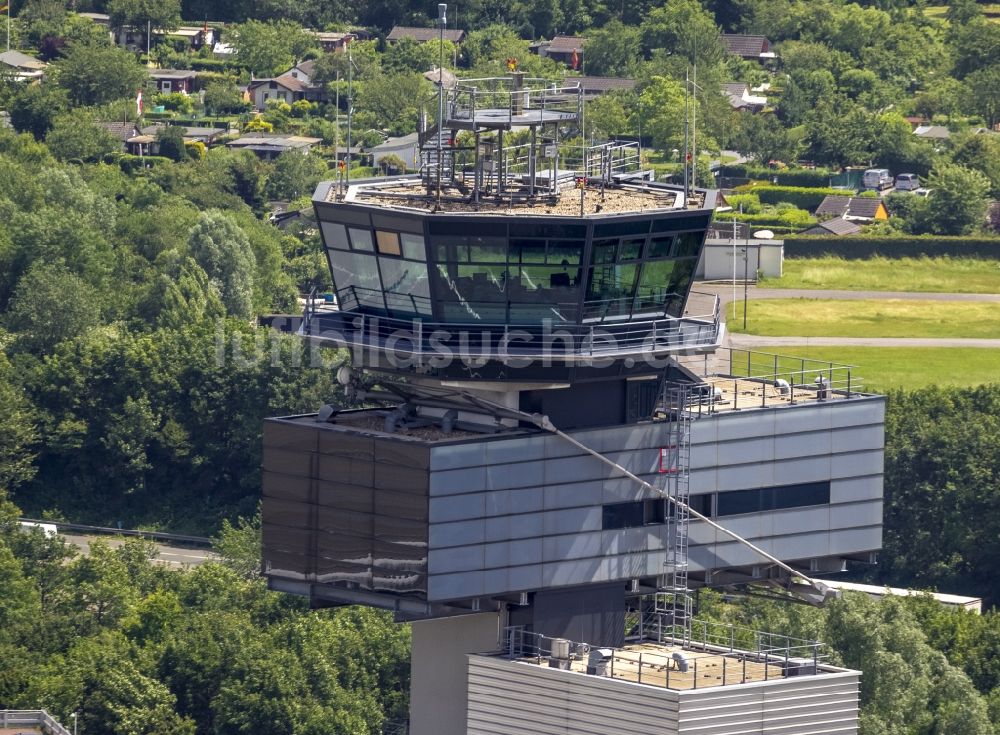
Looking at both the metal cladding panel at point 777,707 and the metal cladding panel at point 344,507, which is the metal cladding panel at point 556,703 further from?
the metal cladding panel at point 344,507

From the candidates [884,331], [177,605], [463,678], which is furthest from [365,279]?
[884,331]

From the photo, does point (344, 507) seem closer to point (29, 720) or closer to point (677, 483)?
point (677, 483)

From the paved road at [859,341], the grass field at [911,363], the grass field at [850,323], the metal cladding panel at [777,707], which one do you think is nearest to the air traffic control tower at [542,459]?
the metal cladding panel at [777,707]

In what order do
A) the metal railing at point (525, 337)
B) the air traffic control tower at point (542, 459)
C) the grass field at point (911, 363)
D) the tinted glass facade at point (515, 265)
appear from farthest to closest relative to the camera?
1. the grass field at point (911, 363)
2. the metal railing at point (525, 337)
3. the tinted glass facade at point (515, 265)
4. the air traffic control tower at point (542, 459)

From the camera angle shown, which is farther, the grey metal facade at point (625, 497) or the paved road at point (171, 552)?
the paved road at point (171, 552)

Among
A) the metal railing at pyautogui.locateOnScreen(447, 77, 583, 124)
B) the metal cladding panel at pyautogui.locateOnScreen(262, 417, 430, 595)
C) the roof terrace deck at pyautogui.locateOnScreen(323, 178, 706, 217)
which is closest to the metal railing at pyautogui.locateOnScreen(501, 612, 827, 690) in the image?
the metal cladding panel at pyautogui.locateOnScreen(262, 417, 430, 595)

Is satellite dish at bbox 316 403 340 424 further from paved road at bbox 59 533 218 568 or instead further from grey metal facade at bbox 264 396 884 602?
paved road at bbox 59 533 218 568

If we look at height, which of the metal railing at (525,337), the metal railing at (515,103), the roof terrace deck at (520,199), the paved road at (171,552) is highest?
the metal railing at (515,103)
